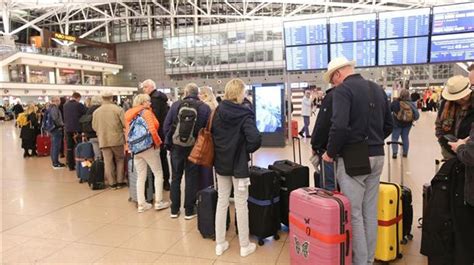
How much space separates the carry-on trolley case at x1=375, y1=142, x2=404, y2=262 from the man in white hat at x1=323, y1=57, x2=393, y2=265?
0.21 metres

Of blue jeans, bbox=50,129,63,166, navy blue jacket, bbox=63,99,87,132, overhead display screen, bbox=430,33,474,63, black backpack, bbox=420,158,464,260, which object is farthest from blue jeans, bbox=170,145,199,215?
overhead display screen, bbox=430,33,474,63

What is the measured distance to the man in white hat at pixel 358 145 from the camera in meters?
2.67

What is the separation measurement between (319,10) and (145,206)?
139ft

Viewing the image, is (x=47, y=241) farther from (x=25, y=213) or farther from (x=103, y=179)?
(x=103, y=179)

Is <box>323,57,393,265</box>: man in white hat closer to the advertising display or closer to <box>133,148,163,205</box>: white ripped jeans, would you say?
<box>133,148,163,205</box>: white ripped jeans

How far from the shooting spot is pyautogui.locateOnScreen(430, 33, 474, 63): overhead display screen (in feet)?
22.2

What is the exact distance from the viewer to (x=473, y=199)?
243 centimetres

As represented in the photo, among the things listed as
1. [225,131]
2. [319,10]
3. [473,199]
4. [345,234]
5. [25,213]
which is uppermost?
[319,10]

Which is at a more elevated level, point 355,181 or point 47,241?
point 355,181

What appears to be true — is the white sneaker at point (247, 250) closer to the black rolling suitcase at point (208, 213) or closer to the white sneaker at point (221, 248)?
the white sneaker at point (221, 248)

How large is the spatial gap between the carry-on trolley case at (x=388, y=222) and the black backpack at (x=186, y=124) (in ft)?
7.03

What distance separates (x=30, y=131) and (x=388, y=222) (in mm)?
10368

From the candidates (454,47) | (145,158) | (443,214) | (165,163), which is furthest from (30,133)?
(454,47)

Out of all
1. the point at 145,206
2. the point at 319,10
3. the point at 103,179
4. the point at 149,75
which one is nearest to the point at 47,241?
the point at 145,206
